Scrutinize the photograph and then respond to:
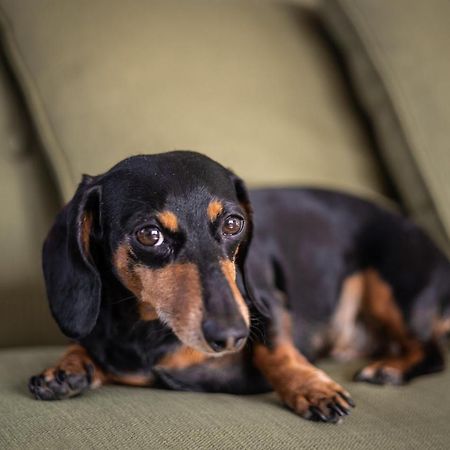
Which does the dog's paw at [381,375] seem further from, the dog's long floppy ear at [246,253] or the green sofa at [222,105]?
the dog's long floppy ear at [246,253]

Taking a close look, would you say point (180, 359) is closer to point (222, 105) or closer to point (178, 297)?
point (178, 297)

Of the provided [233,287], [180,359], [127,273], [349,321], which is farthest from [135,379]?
[349,321]

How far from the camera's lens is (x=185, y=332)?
1.14 m

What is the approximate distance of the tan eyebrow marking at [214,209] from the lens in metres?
1.23

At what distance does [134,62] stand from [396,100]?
72 centimetres

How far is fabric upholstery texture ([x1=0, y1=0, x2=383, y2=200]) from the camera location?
1.79 m

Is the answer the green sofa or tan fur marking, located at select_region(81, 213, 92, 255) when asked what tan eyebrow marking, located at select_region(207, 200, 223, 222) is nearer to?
tan fur marking, located at select_region(81, 213, 92, 255)

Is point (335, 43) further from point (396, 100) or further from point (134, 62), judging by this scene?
point (134, 62)

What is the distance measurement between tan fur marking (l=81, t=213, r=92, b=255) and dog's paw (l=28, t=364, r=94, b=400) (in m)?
0.22

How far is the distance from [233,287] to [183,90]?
87 cm

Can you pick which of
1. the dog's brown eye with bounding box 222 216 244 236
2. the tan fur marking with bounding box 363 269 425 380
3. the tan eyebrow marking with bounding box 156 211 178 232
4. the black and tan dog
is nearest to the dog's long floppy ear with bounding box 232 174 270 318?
the black and tan dog

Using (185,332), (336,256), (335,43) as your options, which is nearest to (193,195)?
(185,332)

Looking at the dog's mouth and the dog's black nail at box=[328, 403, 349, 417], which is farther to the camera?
the dog's black nail at box=[328, 403, 349, 417]

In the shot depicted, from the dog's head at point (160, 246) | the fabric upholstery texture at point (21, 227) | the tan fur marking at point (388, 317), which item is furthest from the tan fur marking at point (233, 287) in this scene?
the fabric upholstery texture at point (21, 227)
